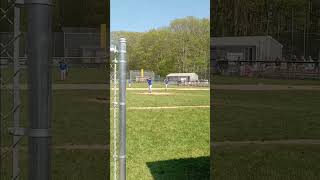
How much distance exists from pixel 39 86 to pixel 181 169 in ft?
13.6

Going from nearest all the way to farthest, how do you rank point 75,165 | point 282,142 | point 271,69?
point 75,165, point 271,69, point 282,142

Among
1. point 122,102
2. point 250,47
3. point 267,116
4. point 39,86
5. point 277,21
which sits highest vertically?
point 277,21

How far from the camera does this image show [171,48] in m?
21.0

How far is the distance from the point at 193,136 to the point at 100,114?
217 inches

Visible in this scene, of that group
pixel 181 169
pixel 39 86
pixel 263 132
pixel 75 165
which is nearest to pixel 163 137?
pixel 263 132

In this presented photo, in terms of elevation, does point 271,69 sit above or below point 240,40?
below

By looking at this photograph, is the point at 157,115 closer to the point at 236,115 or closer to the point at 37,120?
the point at 236,115

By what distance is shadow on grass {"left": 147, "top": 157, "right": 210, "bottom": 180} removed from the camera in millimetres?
4395

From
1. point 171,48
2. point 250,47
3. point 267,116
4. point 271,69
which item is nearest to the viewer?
point 250,47

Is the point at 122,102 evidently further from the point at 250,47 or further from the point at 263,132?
the point at 263,132

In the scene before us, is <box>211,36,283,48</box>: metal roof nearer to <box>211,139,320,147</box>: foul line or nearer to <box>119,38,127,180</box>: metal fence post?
<box>119,38,127,180</box>: metal fence post

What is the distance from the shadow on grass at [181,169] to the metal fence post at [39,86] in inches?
138

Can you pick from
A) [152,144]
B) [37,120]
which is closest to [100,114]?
[37,120]

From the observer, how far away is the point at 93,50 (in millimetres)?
2393
